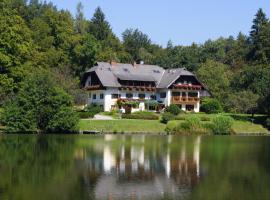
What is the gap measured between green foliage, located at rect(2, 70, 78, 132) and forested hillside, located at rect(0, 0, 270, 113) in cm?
406

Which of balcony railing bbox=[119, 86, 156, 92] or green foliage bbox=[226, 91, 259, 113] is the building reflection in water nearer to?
green foliage bbox=[226, 91, 259, 113]

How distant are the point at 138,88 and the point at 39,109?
27.7 m

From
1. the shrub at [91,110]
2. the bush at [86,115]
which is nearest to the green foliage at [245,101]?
the shrub at [91,110]

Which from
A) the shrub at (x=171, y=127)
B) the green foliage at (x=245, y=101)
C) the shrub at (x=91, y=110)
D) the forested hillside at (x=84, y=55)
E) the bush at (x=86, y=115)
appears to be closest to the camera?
the shrub at (x=171, y=127)

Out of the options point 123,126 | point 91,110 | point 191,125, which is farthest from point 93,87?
point 191,125

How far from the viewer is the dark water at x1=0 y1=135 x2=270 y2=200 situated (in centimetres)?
2100

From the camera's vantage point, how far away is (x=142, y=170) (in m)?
27.8

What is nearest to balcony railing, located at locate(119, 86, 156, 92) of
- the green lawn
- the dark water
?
the green lawn

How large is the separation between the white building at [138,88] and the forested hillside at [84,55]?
414cm

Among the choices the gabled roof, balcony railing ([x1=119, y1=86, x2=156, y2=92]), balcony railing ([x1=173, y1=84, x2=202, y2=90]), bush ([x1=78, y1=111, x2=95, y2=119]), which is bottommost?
bush ([x1=78, y1=111, x2=95, y2=119])

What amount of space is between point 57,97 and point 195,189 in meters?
38.0

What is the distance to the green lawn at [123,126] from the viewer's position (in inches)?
2371

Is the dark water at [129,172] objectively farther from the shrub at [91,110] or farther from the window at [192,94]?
the window at [192,94]

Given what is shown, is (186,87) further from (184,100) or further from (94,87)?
(94,87)
